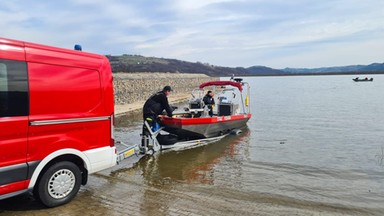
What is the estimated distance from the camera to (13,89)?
182 inches

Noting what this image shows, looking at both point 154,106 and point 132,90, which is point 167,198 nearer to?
point 154,106

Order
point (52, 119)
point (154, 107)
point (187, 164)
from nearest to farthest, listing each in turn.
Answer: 1. point (52, 119)
2. point (187, 164)
3. point (154, 107)

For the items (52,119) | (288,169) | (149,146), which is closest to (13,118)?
(52,119)

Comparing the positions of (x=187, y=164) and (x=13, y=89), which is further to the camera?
(x=187, y=164)

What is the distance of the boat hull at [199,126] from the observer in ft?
35.7

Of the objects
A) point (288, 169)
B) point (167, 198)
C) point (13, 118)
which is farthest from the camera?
point (288, 169)

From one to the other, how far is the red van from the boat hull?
478 centimetres

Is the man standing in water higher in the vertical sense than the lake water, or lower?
higher

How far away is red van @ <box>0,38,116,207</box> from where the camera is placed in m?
4.59

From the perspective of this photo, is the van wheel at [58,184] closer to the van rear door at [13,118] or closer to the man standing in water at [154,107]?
the van rear door at [13,118]

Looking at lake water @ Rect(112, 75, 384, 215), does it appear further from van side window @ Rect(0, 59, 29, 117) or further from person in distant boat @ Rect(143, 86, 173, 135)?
van side window @ Rect(0, 59, 29, 117)

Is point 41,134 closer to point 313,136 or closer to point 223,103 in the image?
point 223,103

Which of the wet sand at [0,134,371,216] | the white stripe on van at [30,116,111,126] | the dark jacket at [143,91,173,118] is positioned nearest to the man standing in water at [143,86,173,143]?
the dark jacket at [143,91,173,118]

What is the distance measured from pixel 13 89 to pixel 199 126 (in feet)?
25.6
